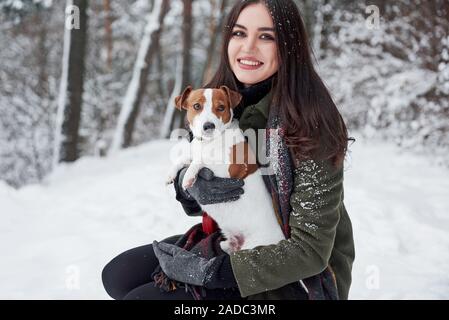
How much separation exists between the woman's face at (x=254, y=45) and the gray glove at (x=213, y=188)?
50cm

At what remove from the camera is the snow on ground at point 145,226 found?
3.45 m

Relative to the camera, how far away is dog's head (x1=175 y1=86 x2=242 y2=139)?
223cm

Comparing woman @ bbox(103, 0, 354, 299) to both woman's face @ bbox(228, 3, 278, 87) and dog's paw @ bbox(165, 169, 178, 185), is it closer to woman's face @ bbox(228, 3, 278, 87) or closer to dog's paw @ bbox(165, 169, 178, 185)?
woman's face @ bbox(228, 3, 278, 87)

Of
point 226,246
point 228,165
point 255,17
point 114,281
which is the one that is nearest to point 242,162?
point 228,165

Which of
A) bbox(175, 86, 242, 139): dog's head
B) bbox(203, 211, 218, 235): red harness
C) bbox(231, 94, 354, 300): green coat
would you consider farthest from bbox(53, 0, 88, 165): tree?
bbox(231, 94, 354, 300): green coat

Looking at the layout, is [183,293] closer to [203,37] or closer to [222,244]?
[222,244]

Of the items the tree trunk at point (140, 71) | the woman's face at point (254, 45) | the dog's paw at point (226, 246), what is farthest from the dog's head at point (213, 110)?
the tree trunk at point (140, 71)

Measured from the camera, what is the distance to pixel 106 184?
263 inches

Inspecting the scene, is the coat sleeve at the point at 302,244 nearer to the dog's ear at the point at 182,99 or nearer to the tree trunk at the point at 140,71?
the dog's ear at the point at 182,99

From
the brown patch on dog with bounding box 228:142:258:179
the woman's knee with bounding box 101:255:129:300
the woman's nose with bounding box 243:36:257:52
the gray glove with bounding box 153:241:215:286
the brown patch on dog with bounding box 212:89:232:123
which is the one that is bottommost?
the woman's knee with bounding box 101:255:129:300

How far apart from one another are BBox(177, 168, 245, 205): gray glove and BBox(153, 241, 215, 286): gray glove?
267 millimetres

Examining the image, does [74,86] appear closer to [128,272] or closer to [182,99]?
[182,99]

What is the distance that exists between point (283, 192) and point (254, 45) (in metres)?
0.72

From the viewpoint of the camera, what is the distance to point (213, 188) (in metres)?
2.11
